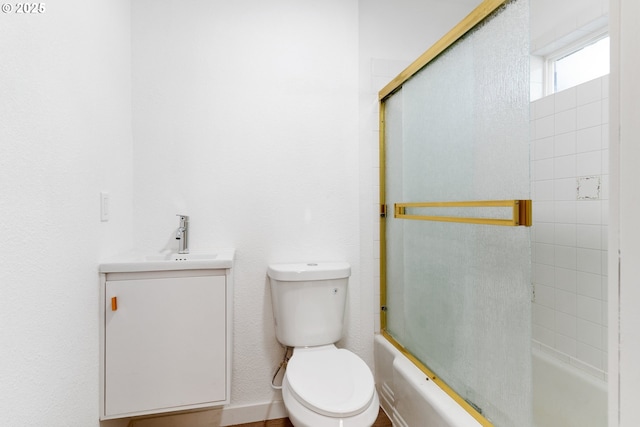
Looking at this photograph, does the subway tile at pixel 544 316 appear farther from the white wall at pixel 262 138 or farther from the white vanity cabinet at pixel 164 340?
the white vanity cabinet at pixel 164 340

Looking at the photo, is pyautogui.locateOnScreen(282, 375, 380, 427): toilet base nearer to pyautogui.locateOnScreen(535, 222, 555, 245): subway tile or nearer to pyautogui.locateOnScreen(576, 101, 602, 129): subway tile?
pyautogui.locateOnScreen(535, 222, 555, 245): subway tile

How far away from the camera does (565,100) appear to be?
160 centimetres

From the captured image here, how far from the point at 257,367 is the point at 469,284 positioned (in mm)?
1166

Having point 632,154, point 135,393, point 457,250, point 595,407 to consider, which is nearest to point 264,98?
point 457,250

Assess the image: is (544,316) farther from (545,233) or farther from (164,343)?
(164,343)

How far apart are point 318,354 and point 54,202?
1146 mm

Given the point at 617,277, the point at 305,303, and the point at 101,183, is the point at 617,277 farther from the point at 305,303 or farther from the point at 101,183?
the point at 101,183

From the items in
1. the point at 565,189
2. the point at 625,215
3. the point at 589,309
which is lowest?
the point at 589,309

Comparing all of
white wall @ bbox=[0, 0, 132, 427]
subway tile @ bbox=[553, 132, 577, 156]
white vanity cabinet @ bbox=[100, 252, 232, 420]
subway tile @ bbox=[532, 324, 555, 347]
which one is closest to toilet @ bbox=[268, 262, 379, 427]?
white vanity cabinet @ bbox=[100, 252, 232, 420]

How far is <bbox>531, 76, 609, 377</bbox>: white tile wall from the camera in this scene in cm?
145

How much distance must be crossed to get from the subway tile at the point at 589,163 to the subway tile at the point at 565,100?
0.24 metres

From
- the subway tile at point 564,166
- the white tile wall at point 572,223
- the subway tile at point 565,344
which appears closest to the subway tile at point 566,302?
the white tile wall at point 572,223

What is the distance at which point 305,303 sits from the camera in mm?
1608

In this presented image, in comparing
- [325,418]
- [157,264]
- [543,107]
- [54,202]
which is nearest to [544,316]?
[543,107]
